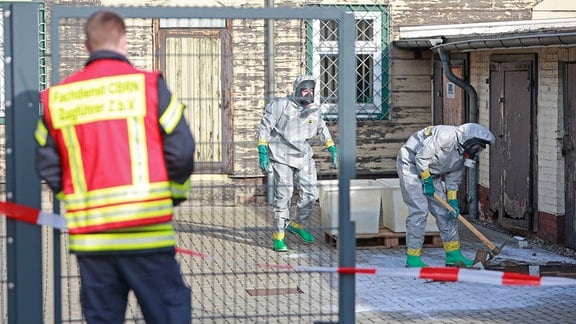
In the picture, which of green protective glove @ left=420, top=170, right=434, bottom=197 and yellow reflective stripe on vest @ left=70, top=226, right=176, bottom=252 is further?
green protective glove @ left=420, top=170, right=434, bottom=197

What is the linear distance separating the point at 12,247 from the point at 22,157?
487 millimetres

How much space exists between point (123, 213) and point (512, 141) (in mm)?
10645

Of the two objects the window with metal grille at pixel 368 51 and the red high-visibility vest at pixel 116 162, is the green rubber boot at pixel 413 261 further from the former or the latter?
the red high-visibility vest at pixel 116 162

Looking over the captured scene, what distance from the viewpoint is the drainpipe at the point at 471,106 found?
17.2 metres

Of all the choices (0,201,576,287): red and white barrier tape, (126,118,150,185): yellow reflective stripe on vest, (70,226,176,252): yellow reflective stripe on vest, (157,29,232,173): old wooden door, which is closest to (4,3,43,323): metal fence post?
(0,201,576,287): red and white barrier tape

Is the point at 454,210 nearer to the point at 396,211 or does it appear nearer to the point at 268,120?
the point at 396,211

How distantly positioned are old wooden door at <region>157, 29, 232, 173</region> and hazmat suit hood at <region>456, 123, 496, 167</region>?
5.51m

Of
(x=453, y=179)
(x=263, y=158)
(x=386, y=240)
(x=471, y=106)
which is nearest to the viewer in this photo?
(x=263, y=158)

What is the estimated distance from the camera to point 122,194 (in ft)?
19.7

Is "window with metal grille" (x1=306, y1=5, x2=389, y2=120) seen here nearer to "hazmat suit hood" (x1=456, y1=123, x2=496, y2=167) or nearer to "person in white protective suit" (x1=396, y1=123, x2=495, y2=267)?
"person in white protective suit" (x1=396, y1=123, x2=495, y2=267)

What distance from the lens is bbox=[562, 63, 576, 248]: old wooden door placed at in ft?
47.2

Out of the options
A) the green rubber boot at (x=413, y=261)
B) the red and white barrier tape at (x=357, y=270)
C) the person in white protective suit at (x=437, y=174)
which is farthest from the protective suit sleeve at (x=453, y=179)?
the red and white barrier tape at (x=357, y=270)

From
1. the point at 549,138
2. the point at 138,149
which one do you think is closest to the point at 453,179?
the point at 549,138

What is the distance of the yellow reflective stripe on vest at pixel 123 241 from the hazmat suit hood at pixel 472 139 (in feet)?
23.1
